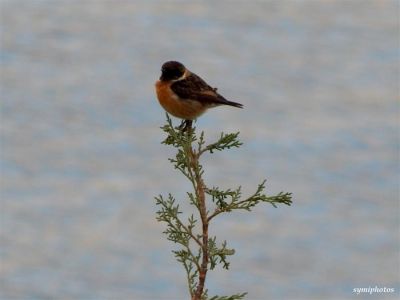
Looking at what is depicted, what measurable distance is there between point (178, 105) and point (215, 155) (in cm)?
2174

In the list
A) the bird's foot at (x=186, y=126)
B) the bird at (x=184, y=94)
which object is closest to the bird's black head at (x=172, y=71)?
the bird at (x=184, y=94)

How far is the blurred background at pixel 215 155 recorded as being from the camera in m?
27.7

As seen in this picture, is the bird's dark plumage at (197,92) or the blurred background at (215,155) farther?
the blurred background at (215,155)

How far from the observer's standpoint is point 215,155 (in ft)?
104

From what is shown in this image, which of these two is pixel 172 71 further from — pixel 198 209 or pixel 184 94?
pixel 198 209

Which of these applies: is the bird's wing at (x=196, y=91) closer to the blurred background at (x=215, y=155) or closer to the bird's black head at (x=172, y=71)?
the bird's black head at (x=172, y=71)

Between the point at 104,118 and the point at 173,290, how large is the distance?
10.3 meters

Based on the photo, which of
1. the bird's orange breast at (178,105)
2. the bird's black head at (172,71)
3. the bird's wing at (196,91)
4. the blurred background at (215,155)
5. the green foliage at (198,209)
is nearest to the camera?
the green foliage at (198,209)

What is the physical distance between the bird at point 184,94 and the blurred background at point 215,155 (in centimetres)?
1519

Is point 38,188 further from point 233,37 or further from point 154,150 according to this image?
point 233,37

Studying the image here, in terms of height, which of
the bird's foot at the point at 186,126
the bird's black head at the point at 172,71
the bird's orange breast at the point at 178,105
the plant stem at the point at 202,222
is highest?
the bird's black head at the point at 172,71

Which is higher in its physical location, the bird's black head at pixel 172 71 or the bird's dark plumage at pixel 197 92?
the bird's black head at pixel 172 71

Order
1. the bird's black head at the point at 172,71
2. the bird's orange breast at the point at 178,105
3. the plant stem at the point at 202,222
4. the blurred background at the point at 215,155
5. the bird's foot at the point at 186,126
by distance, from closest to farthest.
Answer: the plant stem at the point at 202,222 < the bird's foot at the point at 186,126 < the bird's orange breast at the point at 178,105 < the bird's black head at the point at 172,71 < the blurred background at the point at 215,155

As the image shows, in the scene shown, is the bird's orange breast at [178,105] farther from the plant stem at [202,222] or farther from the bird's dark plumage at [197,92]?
the plant stem at [202,222]
